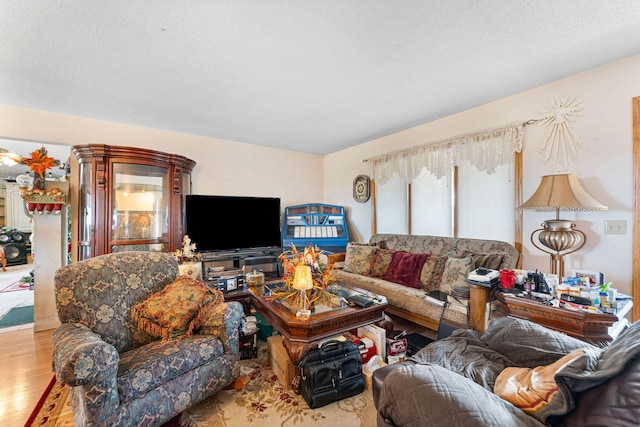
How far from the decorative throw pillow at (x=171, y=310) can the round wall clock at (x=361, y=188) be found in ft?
10.1

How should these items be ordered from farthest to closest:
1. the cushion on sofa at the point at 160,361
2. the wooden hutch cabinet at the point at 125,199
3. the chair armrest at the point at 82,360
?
the wooden hutch cabinet at the point at 125,199
the cushion on sofa at the point at 160,361
the chair armrest at the point at 82,360

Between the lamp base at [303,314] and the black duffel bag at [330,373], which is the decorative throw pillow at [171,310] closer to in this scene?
the lamp base at [303,314]

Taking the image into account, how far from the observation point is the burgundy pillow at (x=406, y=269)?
9.98ft

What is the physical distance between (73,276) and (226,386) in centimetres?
128

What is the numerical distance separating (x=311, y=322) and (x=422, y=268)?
1697 millimetres

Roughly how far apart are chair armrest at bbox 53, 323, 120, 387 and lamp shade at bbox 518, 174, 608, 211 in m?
3.00

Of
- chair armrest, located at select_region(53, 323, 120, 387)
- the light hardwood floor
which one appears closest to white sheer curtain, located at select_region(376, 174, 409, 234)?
chair armrest, located at select_region(53, 323, 120, 387)

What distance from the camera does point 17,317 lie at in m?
3.35

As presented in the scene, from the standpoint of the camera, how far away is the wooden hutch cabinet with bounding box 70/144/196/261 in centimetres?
297

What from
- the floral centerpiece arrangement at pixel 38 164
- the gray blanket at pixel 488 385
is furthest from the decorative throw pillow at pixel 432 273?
the floral centerpiece arrangement at pixel 38 164

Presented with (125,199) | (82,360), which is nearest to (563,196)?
(82,360)

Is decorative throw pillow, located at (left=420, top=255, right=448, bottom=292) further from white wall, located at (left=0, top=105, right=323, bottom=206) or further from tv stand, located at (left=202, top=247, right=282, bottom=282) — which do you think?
white wall, located at (left=0, top=105, right=323, bottom=206)

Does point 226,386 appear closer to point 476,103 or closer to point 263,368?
point 263,368

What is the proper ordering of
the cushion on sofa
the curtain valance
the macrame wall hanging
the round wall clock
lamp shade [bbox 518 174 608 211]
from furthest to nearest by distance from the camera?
Result: the round wall clock < the curtain valance < the macrame wall hanging < lamp shade [bbox 518 174 608 211] < the cushion on sofa
